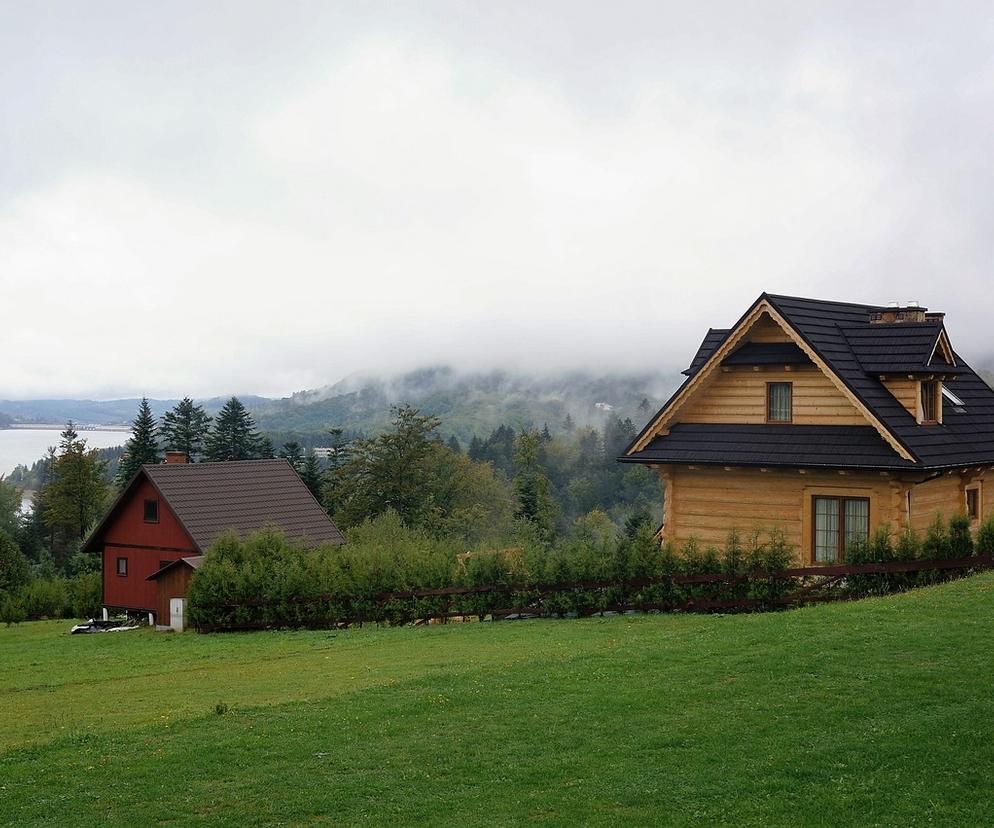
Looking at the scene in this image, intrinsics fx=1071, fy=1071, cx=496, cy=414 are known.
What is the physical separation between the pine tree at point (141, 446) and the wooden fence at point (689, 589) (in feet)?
192

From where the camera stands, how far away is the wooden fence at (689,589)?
22.3 metres

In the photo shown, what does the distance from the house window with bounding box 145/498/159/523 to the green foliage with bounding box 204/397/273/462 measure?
42005 millimetres

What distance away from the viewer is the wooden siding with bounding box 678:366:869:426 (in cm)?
2602

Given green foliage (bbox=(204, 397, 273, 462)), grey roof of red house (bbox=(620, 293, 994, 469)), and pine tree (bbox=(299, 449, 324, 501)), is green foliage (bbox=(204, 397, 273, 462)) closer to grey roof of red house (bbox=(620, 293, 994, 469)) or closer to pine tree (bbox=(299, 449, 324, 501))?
pine tree (bbox=(299, 449, 324, 501))

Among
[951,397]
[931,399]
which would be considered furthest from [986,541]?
[951,397]

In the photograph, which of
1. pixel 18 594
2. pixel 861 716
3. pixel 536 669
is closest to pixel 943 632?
pixel 861 716

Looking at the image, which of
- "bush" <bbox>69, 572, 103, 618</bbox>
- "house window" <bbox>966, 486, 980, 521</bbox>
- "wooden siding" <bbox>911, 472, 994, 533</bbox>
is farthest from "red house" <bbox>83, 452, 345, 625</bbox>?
"house window" <bbox>966, 486, 980, 521</bbox>

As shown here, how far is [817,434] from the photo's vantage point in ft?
84.6

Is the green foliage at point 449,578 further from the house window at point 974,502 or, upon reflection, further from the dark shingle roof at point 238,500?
the dark shingle roof at point 238,500

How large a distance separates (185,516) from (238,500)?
8.30ft

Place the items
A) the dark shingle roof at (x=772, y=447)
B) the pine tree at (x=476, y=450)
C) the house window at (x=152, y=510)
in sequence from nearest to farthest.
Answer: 1. the dark shingle roof at (x=772, y=447)
2. the house window at (x=152, y=510)
3. the pine tree at (x=476, y=450)

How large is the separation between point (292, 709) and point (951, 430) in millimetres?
18880

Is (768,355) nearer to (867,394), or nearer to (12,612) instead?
(867,394)

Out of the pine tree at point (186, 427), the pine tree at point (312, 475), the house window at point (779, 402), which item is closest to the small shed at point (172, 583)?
the house window at point (779, 402)
